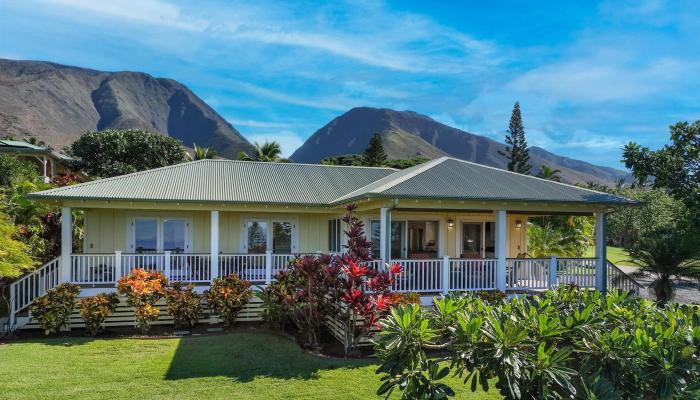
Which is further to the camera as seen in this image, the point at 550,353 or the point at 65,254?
the point at 65,254

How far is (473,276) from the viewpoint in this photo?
42.7ft

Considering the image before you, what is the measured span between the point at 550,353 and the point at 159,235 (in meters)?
14.8

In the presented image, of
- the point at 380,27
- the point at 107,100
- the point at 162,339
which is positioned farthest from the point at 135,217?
the point at 107,100

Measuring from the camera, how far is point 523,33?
2088 centimetres

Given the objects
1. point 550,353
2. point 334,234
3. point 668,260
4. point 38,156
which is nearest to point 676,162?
point 668,260

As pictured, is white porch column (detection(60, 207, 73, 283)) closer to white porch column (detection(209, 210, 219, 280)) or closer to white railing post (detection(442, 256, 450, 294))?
white porch column (detection(209, 210, 219, 280))

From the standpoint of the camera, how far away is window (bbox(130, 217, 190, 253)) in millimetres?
16078

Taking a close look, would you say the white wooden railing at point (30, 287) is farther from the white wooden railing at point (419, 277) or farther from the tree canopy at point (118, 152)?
the tree canopy at point (118, 152)

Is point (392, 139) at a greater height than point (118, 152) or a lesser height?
greater

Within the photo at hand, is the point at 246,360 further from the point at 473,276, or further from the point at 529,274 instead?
the point at 529,274

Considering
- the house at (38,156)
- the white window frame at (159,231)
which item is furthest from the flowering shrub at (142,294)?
the house at (38,156)

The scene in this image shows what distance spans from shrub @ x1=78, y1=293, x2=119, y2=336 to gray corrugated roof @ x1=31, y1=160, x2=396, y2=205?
9.71 feet

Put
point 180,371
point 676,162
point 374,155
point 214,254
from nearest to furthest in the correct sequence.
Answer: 1. point 180,371
2. point 214,254
3. point 676,162
4. point 374,155

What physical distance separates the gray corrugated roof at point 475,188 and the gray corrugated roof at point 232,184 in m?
2.35
